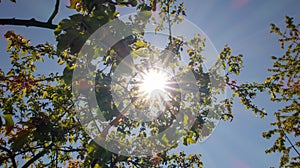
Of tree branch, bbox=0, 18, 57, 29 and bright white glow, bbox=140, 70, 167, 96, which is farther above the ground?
bright white glow, bbox=140, 70, 167, 96

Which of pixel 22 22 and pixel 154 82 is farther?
pixel 154 82

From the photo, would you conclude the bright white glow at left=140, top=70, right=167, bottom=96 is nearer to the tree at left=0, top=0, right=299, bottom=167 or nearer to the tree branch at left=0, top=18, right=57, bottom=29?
the tree at left=0, top=0, right=299, bottom=167

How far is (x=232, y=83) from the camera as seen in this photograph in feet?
17.6

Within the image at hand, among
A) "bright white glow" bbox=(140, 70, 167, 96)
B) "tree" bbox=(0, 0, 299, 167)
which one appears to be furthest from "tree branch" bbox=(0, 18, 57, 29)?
"bright white glow" bbox=(140, 70, 167, 96)

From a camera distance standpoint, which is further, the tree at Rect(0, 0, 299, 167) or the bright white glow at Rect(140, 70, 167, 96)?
the bright white glow at Rect(140, 70, 167, 96)

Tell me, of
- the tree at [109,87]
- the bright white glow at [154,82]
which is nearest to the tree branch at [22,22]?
the tree at [109,87]

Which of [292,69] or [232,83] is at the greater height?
[292,69]

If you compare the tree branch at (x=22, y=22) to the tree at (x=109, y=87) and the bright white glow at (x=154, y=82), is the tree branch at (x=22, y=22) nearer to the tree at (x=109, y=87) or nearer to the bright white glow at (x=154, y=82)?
the tree at (x=109, y=87)

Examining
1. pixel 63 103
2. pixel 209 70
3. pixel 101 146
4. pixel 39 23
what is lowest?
pixel 101 146

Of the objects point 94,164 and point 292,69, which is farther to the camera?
point 292,69

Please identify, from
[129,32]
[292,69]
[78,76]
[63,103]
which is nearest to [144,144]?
[63,103]

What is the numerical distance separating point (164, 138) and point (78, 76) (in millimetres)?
1847

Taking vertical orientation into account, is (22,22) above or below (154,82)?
below

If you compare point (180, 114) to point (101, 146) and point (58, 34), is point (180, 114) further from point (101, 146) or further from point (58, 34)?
point (58, 34)
